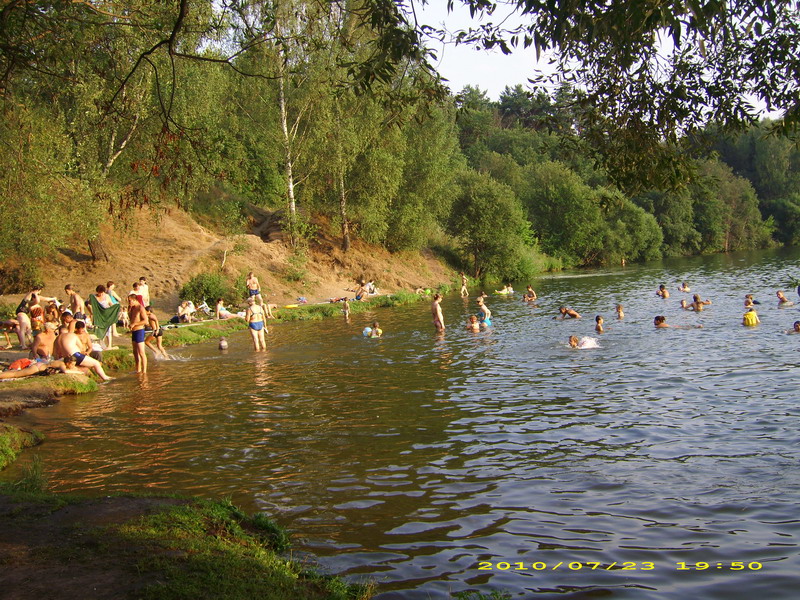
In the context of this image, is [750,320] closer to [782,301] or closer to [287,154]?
[782,301]

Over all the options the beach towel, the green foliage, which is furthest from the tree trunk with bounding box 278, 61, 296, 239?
the beach towel

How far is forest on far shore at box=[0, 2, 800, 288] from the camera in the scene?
9023 millimetres

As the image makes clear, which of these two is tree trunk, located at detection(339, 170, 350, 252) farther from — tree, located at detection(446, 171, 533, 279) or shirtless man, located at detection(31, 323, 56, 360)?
shirtless man, located at detection(31, 323, 56, 360)

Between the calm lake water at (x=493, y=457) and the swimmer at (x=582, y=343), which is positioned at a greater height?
the swimmer at (x=582, y=343)

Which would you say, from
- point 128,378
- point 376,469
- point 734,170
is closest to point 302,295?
point 128,378

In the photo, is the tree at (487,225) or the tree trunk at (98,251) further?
the tree at (487,225)

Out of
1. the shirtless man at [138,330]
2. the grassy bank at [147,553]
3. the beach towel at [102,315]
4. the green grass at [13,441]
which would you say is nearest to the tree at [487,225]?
the beach towel at [102,315]

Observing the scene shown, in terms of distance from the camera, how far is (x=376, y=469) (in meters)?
10.6

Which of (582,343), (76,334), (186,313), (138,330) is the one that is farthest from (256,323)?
(582,343)

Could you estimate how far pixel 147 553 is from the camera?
595 cm

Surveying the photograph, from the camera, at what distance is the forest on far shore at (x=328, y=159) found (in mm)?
9023

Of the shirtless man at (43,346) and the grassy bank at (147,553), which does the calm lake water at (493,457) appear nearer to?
the grassy bank at (147,553)

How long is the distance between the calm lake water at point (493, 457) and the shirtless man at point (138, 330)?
0.75 metres

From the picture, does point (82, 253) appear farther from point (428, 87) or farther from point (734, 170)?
point (734, 170)
